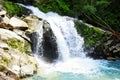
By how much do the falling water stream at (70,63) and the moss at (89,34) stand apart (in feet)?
1.09

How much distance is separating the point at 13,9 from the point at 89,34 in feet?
17.2

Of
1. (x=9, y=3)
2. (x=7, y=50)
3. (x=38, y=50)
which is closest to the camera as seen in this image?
(x=7, y=50)

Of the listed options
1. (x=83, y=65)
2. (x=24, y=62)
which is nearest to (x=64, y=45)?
(x=83, y=65)

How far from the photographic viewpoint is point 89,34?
656 inches

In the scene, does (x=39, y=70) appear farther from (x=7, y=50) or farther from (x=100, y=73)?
(x=100, y=73)

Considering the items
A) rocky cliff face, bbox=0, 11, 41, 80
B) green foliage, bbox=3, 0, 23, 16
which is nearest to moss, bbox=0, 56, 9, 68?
rocky cliff face, bbox=0, 11, 41, 80

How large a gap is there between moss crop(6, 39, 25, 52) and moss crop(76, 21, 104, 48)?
5067mm

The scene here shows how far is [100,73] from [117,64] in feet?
8.92

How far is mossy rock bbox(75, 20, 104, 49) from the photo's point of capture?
16.5m

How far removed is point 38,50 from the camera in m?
14.6

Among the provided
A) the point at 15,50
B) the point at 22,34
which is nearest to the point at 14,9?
the point at 22,34

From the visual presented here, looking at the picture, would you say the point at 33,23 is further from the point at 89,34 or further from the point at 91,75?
the point at 91,75

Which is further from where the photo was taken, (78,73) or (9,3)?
(9,3)

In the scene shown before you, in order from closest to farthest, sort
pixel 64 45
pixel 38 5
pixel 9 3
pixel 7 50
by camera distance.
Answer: pixel 7 50
pixel 64 45
pixel 9 3
pixel 38 5
